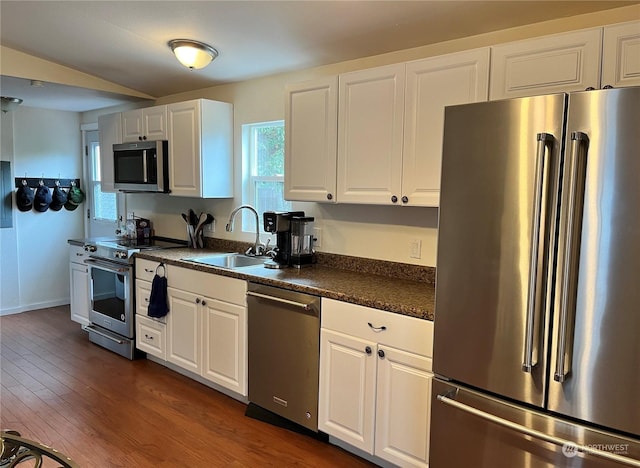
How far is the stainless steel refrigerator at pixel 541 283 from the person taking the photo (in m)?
1.40

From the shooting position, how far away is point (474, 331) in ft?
5.64

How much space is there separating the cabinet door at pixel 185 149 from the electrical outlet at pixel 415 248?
5.96 ft

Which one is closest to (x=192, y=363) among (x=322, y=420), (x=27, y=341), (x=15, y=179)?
(x=322, y=420)

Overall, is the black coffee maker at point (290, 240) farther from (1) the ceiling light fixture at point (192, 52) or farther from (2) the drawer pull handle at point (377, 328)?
(1) the ceiling light fixture at point (192, 52)

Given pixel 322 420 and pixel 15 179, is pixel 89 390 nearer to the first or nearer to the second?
pixel 322 420

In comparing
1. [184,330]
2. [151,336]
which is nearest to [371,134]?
[184,330]

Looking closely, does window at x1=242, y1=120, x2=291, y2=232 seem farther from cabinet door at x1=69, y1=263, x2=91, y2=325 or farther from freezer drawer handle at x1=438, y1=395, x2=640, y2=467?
freezer drawer handle at x1=438, y1=395, x2=640, y2=467

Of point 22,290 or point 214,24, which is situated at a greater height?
point 214,24

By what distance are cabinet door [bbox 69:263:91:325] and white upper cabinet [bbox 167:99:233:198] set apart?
131 cm

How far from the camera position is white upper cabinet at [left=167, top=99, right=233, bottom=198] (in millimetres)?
3662

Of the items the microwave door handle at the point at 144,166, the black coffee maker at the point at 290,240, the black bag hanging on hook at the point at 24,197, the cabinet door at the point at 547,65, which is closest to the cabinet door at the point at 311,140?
the black coffee maker at the point at 290,240

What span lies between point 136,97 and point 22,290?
2734 mm

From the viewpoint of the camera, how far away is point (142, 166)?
4.02 metres

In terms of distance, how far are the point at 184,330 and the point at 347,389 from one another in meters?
1.49
